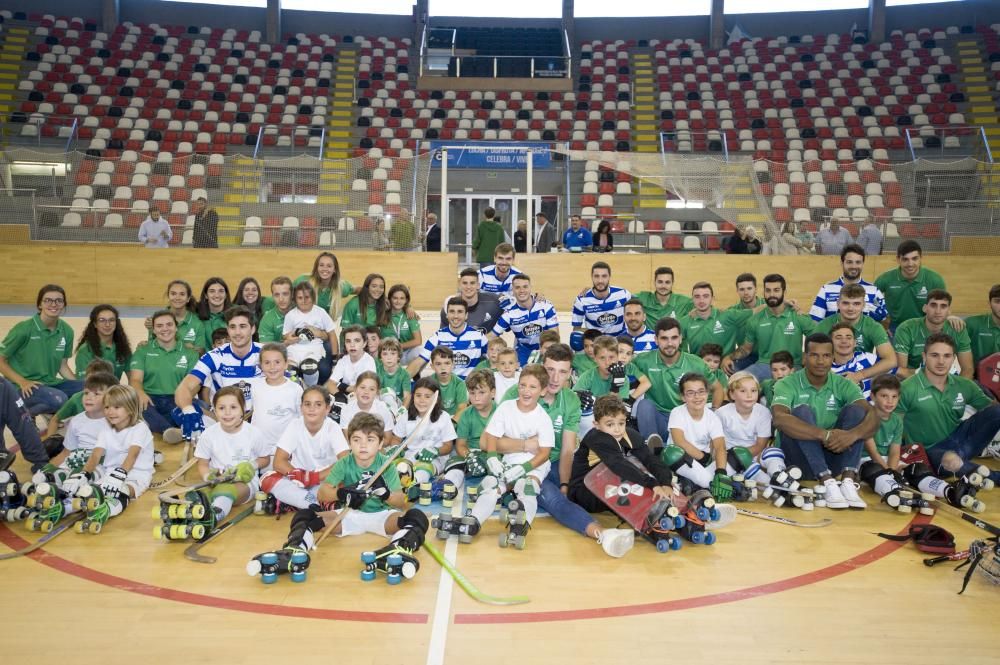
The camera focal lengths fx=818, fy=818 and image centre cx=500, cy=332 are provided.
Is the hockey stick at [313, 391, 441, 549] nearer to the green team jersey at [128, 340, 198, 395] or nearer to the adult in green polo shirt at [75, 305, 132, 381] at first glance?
the green team jersey at [128, 340, 198, 395]

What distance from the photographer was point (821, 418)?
573 centimetres

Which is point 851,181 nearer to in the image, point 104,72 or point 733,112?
point 733,112

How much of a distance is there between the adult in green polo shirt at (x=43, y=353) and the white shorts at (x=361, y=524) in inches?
130

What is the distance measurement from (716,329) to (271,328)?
13.1 feet

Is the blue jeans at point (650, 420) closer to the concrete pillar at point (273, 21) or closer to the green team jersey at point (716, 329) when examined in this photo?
the green team jersey at point (716, 329)

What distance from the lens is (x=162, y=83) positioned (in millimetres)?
23453

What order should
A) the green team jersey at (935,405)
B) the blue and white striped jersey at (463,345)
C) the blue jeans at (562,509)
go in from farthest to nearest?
1. the blue and white striped jersey at (463,345)
2. the green team jersey at (935,405)
3. the blue jeans at (562,509)

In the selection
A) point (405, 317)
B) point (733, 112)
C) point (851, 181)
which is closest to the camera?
point (405, 317)

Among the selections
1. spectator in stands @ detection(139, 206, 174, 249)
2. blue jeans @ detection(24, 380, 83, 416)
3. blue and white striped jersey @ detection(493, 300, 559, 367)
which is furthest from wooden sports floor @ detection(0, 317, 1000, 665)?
spectator in stands @ detection(139, 206, 174, 249)

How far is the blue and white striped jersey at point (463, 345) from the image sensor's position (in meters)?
6.95

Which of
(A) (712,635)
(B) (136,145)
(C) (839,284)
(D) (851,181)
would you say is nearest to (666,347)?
(C) (839,284)

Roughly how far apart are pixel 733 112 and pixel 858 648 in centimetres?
2156

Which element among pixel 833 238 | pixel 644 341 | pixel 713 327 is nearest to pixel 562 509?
pixel 644 341

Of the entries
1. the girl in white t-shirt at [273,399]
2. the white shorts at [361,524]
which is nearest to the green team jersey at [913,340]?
the white shorts at [361,524]
